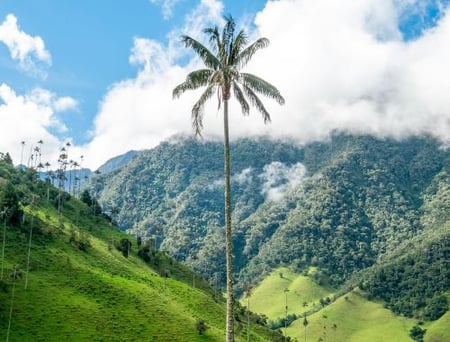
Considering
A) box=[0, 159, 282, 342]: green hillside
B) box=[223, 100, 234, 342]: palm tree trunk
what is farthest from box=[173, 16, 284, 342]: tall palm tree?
box=[0, 159, 282, 342]: green hillside

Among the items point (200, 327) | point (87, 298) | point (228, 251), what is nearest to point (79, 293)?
point (87, 298)

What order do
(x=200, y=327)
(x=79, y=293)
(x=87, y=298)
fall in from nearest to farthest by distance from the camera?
(x=87, y=298)
(x=79, y=293)
(x=200, y=327)

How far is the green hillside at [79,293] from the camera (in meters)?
96.4

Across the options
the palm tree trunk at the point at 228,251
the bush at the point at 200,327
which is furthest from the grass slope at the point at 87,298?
the palm tree trunk at the point at 228,251

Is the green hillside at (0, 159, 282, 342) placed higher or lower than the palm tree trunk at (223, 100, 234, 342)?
lower

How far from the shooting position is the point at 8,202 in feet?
414

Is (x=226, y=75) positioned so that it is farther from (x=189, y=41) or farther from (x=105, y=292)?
(x=105, y=292)

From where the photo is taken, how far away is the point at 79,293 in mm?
109938

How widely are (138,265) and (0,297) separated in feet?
221

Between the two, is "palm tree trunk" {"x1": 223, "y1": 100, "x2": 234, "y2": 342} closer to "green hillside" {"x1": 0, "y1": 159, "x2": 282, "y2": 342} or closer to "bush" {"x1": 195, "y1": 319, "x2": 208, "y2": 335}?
"green hillside" {"x1": 0, "y1": 159, "x2": 282, "y2": 342}

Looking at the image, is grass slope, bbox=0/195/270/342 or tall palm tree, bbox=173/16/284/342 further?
grass slope, bbox=0/195/270/342

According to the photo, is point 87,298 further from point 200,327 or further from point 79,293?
point 200,327

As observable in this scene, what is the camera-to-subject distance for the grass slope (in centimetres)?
9600

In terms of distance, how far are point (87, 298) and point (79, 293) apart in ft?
6.98
